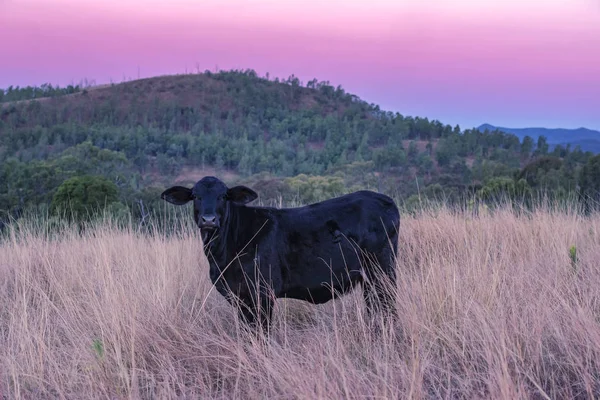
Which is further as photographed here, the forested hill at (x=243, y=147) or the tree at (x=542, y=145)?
the tree at (x=542, y=145)

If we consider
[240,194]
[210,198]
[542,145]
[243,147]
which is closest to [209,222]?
[210,198]

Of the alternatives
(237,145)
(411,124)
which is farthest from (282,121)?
(237,145)

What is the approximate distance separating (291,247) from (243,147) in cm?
6645

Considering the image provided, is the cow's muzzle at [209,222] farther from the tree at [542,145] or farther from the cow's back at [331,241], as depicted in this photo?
the tree at [542,145]

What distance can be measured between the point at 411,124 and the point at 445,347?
90.0 meters

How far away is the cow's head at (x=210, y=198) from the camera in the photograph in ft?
14.4

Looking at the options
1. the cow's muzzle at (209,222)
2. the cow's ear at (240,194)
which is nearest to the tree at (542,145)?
the cow's ear at (240,194)

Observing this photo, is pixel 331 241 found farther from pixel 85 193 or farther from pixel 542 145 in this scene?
pixel 542 145

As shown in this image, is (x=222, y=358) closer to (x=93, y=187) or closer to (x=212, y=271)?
(x=212, y=271)

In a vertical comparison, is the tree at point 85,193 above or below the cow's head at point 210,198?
below

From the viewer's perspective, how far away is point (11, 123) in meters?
88.2

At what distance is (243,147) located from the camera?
7069cm

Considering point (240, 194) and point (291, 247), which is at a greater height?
point (240, 194)

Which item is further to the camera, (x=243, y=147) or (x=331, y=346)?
(x=243, y=147)
